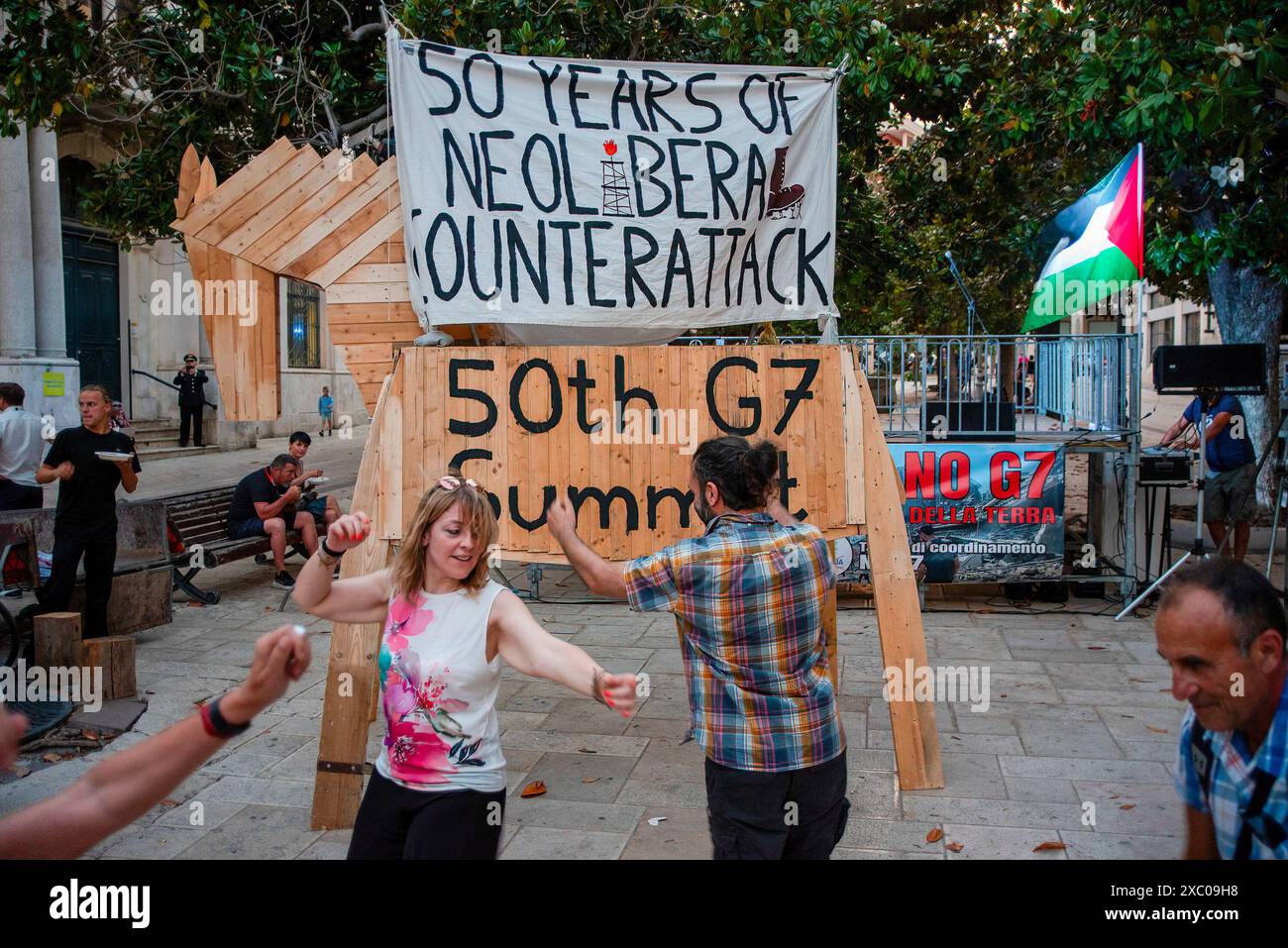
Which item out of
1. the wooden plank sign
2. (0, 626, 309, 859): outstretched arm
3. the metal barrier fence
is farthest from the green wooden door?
(0, 626, 309, 859): outstretched arm

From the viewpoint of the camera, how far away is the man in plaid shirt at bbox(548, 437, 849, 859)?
3176mm

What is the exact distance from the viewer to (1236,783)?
88.0 inches

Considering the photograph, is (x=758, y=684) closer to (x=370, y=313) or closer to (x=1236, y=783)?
(x=1236, y=783)

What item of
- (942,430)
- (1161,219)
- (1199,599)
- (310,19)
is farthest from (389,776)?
(1161,219)

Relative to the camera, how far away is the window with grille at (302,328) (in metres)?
28.2

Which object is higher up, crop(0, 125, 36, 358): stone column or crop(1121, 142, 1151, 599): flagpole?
crop(0, 125, 36, 358): stone column

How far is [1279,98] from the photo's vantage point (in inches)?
339

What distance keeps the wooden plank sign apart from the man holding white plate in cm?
381

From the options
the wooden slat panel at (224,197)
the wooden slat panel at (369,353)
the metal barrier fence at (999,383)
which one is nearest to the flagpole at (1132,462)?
the metal barrier fence at (999,383)

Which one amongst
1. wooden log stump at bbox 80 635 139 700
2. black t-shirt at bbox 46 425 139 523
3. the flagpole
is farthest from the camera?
the flagpole

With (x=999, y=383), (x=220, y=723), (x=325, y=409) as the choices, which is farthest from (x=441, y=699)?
(x=325, y=409)

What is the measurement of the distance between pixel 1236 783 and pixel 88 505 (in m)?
7.65

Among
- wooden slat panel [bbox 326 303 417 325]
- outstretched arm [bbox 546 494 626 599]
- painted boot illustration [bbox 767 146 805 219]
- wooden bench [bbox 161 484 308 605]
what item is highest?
painted boot illustration [bbox 767 146 805 219]

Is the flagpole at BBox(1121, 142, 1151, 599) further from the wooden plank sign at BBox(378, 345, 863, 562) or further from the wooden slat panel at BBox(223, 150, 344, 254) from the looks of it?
the wooden slat panel at BBox(223, 150, 344, 254)
